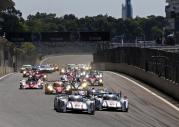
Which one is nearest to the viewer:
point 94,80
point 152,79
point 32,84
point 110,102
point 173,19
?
point 110,102

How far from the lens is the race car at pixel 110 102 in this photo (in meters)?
30.2

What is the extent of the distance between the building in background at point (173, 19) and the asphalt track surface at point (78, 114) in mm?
74906

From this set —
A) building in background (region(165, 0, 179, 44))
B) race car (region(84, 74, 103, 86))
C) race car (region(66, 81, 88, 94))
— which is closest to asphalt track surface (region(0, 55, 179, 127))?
race car (region(66, 81, 88, 94))

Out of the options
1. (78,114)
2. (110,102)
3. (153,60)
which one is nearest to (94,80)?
(153,60)

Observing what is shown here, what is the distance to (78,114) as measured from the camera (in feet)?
93.1

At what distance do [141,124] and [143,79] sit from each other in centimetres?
2487

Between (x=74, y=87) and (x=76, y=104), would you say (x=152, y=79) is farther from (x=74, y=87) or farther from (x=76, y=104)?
(x=76, y=104)

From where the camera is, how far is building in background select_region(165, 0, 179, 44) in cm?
11526

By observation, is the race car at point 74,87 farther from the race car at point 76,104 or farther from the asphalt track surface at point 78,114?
the race car at point 76,104

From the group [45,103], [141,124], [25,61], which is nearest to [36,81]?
[45,103]

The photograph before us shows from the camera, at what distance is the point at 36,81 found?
152 ft

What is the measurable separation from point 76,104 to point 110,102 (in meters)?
2.12

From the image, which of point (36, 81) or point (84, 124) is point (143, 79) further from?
point (84, 124)

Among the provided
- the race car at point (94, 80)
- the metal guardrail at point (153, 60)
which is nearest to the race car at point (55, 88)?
the metal guardrail at point (153, 60)
